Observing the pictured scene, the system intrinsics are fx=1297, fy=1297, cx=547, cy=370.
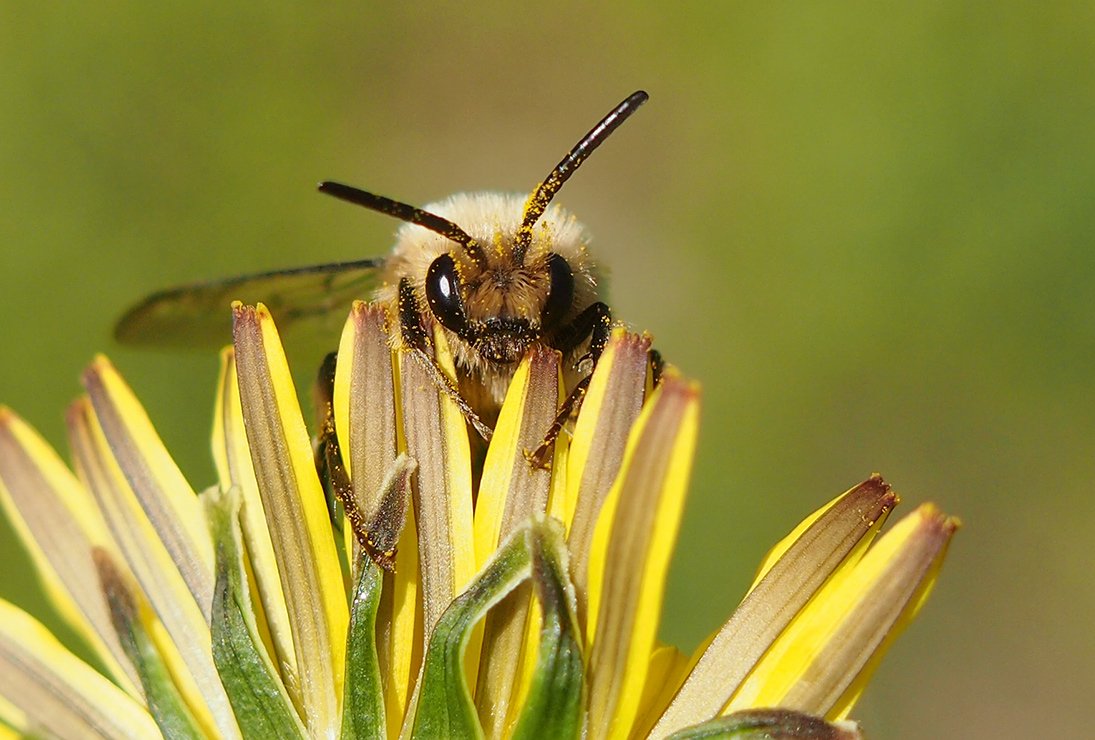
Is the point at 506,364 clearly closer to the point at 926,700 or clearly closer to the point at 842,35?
the point at 926,700

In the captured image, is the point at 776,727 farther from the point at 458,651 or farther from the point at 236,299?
the point at 236,299

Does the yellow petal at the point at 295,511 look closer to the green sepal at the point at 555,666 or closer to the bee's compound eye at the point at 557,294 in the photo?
the green sepal at the point at 555,666

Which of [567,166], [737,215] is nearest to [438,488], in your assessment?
[567,166]

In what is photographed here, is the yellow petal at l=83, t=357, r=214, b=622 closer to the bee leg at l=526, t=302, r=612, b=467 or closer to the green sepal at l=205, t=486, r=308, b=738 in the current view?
the green sepal at l=205, t=486, r=308, b=738

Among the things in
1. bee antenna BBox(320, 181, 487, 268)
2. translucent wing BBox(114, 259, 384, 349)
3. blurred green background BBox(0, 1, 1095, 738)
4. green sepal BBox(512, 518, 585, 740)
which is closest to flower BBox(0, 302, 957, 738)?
green sepal BBox(512, 518, 585, 740)

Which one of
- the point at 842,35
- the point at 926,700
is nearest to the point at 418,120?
the point at 842,35

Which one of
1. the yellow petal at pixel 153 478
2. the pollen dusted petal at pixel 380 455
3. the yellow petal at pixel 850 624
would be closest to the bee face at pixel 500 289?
the pollen dusted petal at pixel 380 455

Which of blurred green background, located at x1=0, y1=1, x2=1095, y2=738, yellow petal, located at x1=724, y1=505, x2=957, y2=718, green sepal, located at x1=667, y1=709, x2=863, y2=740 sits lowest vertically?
→ green sepal, located at x1=667, y1=709, x2=863, y2=740
